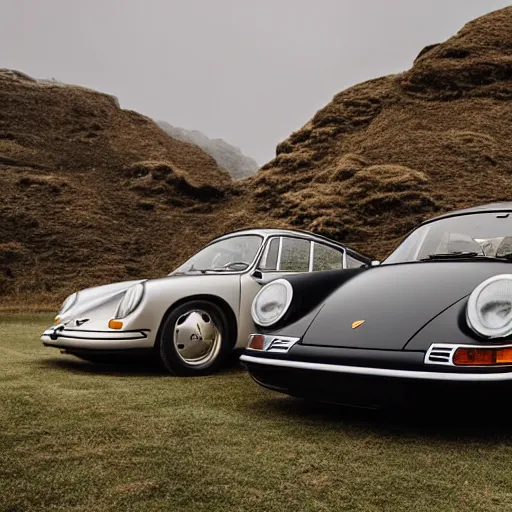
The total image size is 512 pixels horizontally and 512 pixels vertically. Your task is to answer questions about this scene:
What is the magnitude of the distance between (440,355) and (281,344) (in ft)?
2.87

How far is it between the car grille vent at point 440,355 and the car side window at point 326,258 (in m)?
3.00

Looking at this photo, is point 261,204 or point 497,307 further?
point 261,204

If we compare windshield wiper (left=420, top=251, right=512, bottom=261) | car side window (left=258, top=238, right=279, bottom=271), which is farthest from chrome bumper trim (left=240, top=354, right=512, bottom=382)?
car side window (left=258, top=238, right=279, bottom=271)

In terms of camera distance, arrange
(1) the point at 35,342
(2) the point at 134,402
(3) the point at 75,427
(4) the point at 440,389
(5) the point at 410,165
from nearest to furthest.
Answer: (4) the point at 440,389, (3) the point at 75,427, (2) the point at 134,402, (1) the point at 35,342, (5) the point at 410,165

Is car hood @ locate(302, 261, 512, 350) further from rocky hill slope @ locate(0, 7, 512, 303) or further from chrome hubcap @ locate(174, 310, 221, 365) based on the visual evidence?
rocky hill slope @ locate(0, 7, 512, 303)

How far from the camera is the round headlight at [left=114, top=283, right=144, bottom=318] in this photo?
5.01 metres

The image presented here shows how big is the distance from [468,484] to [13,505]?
61.2 inches

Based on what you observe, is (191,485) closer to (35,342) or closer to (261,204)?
(35,342)

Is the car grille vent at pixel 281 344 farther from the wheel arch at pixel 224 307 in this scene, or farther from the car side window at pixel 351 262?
the car side window at pixel 351 262

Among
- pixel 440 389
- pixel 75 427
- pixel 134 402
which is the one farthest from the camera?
pixel 134 402

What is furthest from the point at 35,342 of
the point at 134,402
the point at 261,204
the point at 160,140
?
the point at 160,140

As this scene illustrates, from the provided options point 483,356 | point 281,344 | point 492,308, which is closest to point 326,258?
point 281,344

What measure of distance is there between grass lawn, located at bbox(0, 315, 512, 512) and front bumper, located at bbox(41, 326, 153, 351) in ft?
2.52

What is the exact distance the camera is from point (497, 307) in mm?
2877
